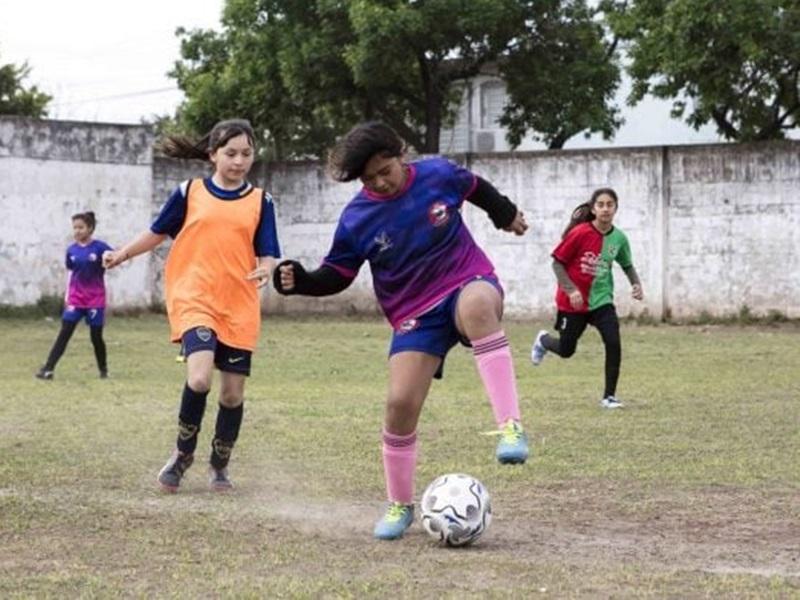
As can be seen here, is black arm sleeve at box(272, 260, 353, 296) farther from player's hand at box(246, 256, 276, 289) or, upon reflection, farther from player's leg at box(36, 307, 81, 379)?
player's leg at box(36, 307, 81, 379)

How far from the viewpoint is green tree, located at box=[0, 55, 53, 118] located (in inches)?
1551

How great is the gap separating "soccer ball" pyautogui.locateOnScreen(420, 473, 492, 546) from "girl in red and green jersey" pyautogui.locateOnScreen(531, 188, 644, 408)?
18.8 feet

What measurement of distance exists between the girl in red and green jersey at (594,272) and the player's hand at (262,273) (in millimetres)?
4472

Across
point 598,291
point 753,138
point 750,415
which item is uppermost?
point 753,138

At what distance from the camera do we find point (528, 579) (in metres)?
5.16

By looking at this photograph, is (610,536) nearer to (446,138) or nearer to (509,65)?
(509,65)

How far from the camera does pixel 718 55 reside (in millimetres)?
24906

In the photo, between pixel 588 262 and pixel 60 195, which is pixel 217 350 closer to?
pixel 588 262

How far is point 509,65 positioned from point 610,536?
79.2ft

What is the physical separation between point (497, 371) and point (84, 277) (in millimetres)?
9333

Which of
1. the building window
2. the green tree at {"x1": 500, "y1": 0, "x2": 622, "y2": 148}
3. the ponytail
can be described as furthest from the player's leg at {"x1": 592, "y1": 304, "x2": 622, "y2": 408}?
the building window

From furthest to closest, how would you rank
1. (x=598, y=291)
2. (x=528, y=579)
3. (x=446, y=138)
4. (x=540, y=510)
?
1. (x=446, y=138)
2. (x=598, y=291)
3. (x=540, y=510)
4. (x=528, y=579)

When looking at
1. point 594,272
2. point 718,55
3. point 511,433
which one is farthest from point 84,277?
point 718,55

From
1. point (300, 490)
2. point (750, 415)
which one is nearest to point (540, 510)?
point (300, 490)
